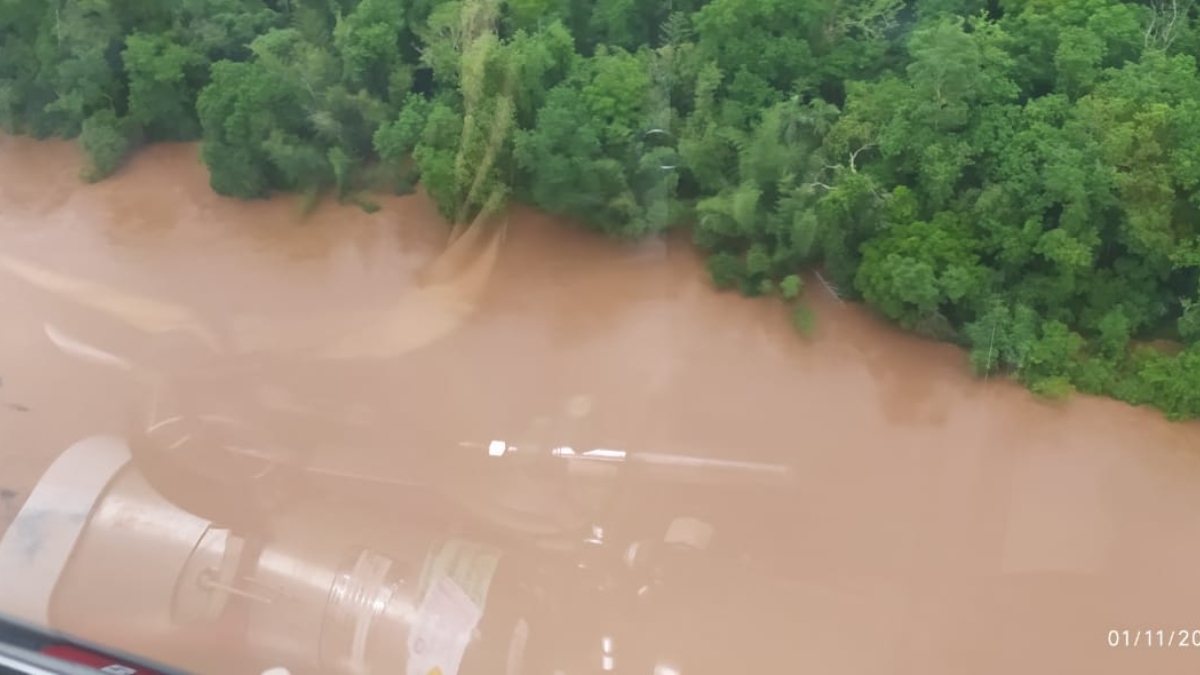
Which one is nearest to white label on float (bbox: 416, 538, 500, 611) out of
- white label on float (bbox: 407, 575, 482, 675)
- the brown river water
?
white label on float (bbox: 407, 575, 482, 675)

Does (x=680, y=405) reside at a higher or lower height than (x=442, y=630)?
higher

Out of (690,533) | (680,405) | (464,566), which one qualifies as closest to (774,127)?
(680,405)

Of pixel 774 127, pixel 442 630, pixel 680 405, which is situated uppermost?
pixel 774 127

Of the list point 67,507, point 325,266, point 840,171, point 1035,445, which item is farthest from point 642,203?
point 67,507
